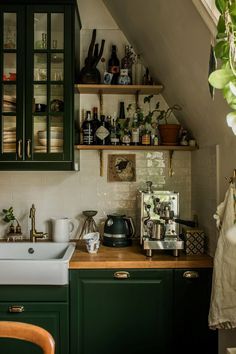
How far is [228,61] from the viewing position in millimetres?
807

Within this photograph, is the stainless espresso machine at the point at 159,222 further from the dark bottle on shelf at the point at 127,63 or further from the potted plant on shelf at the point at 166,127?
the dark bottle on shelf at the point at 127,63

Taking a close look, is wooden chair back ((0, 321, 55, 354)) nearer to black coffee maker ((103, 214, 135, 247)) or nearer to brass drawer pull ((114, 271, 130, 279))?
brass drawer pull ((114, 271, 130, 279))

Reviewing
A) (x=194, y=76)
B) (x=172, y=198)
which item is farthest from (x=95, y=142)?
(x=194, y=76)

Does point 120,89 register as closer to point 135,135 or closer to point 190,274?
point 135,135

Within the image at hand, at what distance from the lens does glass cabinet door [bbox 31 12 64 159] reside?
2398 millimetres

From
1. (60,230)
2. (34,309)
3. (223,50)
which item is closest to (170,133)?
(60,230)

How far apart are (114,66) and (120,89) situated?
22 cm

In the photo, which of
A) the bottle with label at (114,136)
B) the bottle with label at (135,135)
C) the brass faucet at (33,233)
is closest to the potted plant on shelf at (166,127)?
the bottle with label at (135,135)

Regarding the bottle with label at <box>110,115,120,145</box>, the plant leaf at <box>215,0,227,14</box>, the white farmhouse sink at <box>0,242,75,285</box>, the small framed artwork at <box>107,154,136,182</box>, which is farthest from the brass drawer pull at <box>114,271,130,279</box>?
the plant leaf at <box>215,0,227,14</box>

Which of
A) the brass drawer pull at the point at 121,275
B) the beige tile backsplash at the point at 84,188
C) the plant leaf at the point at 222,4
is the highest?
the plant leaf at the point at 222,4

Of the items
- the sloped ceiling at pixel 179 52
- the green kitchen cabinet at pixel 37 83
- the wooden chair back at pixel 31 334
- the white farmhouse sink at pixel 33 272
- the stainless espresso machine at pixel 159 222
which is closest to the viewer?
the wooden chair back at pixel 31 334

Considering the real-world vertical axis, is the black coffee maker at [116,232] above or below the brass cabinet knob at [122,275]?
above

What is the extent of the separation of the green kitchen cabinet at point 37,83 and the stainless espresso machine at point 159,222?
61 cm

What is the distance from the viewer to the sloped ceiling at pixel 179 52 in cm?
188
